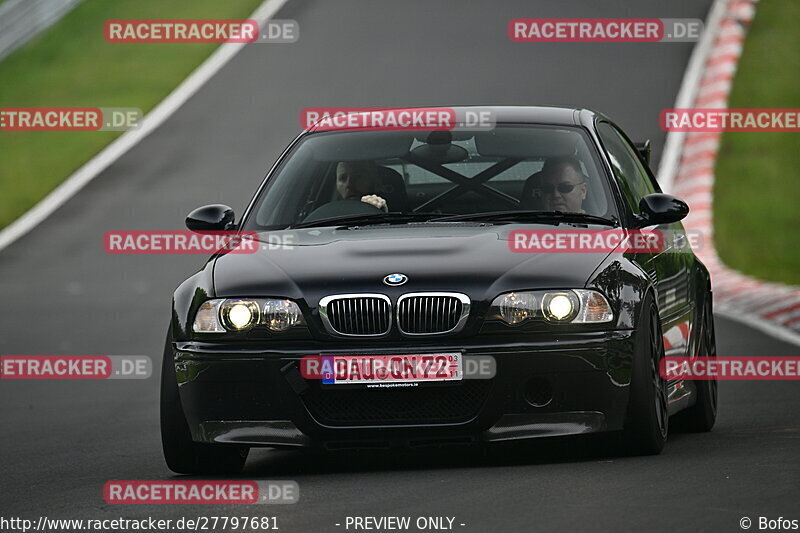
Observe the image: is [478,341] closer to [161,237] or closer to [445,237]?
[445,237]

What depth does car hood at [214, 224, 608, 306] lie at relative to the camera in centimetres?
722

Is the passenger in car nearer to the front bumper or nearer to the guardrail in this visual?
the front bumper

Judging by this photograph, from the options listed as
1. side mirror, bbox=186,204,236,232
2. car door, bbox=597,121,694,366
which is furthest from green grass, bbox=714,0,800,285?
side mirror, bbox=186,204,236,232

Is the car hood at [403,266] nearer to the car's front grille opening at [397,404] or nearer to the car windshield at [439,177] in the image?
the car's front grille opening at [397,404]

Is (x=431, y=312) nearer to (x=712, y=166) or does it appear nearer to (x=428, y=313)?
(x=428, y=313)

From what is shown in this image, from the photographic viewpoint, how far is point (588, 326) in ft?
23.6

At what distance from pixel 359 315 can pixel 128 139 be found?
62.0ft

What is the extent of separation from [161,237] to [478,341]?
13666 millimetres

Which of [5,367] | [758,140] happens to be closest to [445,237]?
[5,367]

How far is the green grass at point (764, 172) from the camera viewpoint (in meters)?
18.8

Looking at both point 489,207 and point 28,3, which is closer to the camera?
point 489,207

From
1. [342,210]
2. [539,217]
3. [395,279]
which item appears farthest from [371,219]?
[395,279]

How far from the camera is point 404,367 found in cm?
711

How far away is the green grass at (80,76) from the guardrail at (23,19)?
165mm
